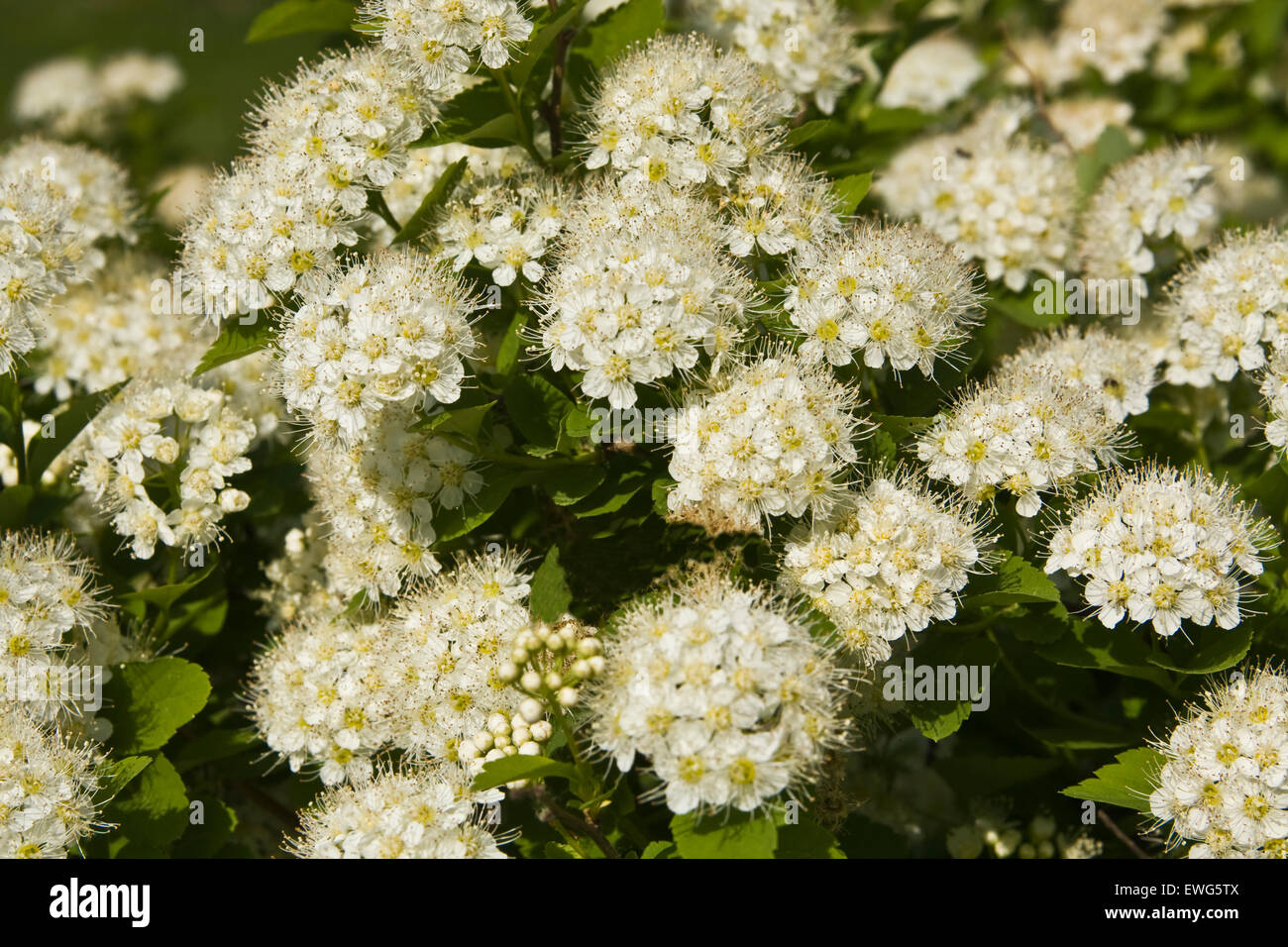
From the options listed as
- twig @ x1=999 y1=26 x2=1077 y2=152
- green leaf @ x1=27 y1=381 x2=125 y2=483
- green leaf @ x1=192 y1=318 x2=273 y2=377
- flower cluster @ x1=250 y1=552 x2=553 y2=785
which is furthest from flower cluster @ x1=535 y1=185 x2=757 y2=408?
twig @ x1=999 y1=26 x2=1077 y2=152

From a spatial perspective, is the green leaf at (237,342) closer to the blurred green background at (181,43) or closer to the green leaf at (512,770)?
the green leaf at (512,770)

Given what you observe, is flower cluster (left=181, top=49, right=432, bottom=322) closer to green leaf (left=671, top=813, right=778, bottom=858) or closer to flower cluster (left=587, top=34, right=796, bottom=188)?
flower cluster (left=587, top=34, right=796, bottom=188)

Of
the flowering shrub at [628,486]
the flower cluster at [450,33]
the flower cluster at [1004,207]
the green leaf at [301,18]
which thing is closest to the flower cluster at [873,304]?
the flowering shrub at [628,486]

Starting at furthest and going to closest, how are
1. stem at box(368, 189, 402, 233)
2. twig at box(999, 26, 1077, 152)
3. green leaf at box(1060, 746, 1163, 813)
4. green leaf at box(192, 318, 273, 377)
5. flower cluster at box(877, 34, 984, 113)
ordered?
flower cluster at box(877, 34, 984, 113)
twig at box(999, 26, 1077, 152)
stem at box(368, 189, 402, 233)
green leaf at box(192, 318, 273, 377)
green leaf at box(1060, 746, 1163, 813)

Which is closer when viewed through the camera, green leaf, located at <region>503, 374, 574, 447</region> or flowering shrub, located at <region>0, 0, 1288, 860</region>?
flowering shrub, located at <region>0, 0, 1288, 860</region>

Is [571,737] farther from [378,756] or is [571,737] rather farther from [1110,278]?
[1110,278]

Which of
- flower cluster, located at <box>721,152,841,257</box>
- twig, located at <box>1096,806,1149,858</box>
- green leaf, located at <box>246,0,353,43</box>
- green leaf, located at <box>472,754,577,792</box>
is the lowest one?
twig, located at <box>1096,806,1149,858</box>
